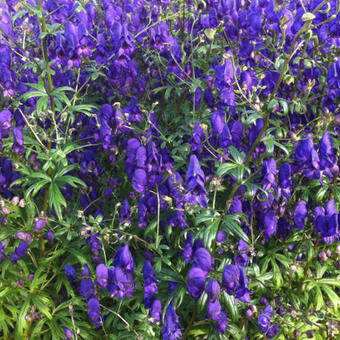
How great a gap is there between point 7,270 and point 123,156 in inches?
50.8

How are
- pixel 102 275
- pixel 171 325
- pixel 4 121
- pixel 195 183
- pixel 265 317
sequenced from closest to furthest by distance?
pixel 195 183 → pixel 171 325 → pixel 102 275 → pixel 265 317 → pixel 4 121

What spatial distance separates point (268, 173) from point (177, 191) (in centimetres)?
59

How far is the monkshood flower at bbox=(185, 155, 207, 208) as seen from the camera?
233 cm

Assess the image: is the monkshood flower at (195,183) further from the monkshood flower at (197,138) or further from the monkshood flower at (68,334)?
the monkshood flower at (68,334)

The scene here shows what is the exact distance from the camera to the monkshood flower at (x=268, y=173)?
242 cm

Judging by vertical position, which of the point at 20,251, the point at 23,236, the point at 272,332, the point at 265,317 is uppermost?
the point at 23,236

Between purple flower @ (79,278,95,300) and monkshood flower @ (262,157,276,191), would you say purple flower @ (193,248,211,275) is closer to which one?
monkshood flower @ (262,157,276,191)

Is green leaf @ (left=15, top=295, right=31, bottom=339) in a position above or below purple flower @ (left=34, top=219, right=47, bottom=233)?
below

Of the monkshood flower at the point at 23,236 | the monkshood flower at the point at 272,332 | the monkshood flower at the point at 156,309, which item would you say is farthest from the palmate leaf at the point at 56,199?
→ the monkshood flower at the point at 272,332

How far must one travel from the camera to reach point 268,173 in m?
2.42

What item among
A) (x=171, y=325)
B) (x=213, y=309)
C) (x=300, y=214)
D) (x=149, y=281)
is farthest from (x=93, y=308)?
(x=300, y=214)

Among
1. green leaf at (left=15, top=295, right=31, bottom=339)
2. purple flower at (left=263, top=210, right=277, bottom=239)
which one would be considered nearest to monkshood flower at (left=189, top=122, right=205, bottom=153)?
purple flower at (left=263, top=210, right=277, bottom=239)

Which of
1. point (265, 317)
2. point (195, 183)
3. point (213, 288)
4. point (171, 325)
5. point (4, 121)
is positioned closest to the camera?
point (213, 288)

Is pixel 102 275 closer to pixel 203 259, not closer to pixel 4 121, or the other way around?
pixel 203 259
